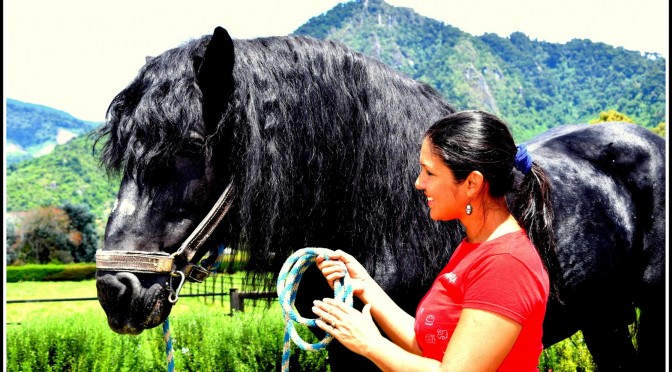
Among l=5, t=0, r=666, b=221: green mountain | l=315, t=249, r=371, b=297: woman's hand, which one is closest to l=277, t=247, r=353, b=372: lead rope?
l=315, t=249, r=371, b=297: woman's hand

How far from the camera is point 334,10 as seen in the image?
197 m

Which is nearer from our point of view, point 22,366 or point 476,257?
point 476,257

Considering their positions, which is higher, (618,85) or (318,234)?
(618,85)

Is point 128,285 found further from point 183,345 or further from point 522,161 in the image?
point 183,345

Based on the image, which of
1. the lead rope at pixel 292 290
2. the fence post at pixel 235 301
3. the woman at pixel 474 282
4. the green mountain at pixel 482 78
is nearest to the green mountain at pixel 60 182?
the green mountain at pixel 482 78

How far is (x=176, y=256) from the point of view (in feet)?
Result: 6.93

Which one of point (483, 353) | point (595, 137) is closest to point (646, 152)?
point (595, 137)

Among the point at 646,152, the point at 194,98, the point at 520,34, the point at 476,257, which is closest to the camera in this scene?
the point at 476,257

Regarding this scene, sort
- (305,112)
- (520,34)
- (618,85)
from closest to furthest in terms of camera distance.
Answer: (305,112), (618,85), (520,34)

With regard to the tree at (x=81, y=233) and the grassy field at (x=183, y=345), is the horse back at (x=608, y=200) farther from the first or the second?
the tree at (x=81, y=233)

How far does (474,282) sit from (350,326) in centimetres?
35

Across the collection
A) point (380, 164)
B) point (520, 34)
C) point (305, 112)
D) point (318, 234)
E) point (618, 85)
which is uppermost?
point (520, 34)

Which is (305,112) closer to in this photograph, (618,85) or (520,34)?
(618,85)

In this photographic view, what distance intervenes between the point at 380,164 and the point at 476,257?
2.81ft
